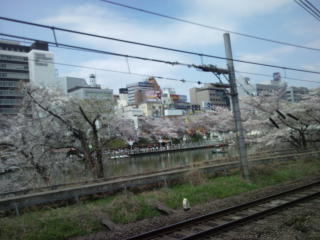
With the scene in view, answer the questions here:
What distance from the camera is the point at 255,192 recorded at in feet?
45.1

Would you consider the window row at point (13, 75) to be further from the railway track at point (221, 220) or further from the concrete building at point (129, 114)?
the railway track at point (221, 220)

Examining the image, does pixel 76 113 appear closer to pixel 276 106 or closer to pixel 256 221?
pixel 256 221

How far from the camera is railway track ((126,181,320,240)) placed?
8070 millimetres

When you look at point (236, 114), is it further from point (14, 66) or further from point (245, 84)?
point (14, 66)

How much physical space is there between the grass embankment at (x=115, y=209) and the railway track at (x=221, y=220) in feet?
6.78

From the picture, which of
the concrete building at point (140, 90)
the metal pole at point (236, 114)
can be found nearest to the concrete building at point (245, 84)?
the metal pole at point (236, 114)

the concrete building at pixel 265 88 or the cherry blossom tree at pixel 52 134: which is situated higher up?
the concrete building at pixel 265 88

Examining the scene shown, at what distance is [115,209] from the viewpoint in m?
10.8

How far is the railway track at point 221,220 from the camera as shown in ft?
26.5

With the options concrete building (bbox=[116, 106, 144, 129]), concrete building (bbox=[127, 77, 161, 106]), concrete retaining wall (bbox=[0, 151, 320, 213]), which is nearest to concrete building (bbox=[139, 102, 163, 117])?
concrete building (bbox=[127, 77, 161, 106])

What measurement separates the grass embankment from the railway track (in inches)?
81.3

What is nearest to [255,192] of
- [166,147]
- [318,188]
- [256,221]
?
[318,188]

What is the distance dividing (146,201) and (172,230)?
10.4 feet

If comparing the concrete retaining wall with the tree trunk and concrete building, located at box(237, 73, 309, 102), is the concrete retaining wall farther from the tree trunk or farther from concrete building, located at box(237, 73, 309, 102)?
concrete building, located at box(237, 73, 309, 102)
